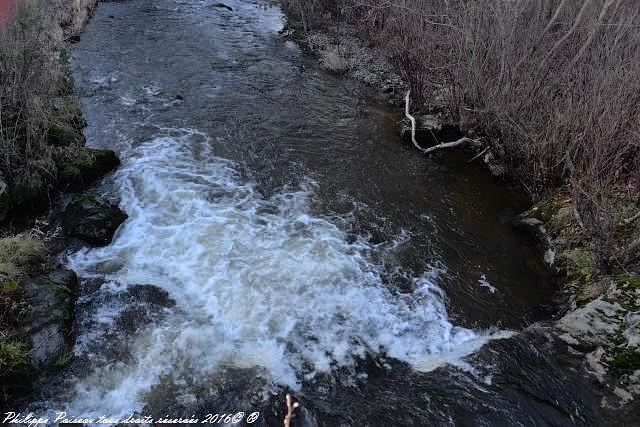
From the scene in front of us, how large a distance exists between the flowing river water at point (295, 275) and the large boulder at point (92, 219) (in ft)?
0.90

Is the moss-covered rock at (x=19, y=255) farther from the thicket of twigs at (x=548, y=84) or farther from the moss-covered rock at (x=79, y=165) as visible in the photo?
the thicket of twigs at (x=548, y=84)

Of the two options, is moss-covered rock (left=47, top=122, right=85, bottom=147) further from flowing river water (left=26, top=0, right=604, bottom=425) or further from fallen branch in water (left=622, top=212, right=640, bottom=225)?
fallen branch in water (left=622, top=212, right=640, bottom=225)

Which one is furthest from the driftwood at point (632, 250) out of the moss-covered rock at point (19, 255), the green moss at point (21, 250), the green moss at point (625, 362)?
the green moss at point (21, 250)

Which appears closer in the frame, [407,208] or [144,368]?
[144,368]

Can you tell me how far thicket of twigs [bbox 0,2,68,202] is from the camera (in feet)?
22.5

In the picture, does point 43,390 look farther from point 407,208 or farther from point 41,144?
point 407,208

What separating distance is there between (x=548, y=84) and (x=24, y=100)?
29.7 feet

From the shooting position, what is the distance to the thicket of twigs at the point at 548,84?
6832 mm

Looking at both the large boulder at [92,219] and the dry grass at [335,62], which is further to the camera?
the dry grass at [335,62]

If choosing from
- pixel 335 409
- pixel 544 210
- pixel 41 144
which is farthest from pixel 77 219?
pixel 544 210

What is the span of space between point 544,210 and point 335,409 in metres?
5.52

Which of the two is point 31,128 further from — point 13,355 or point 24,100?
point 13,355

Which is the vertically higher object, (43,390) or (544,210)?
(544,210)

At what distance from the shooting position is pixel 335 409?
4922mm
